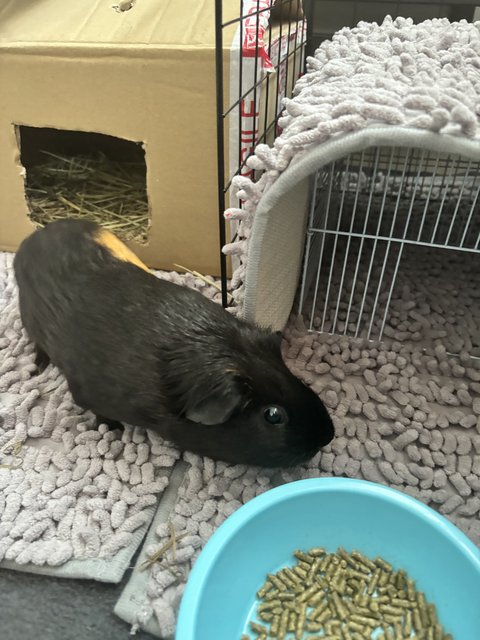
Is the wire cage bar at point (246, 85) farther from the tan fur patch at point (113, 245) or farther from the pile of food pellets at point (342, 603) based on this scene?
the pile of food pellets at point (342, 603)

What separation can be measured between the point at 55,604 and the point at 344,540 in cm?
61

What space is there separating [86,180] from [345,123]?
161 cm

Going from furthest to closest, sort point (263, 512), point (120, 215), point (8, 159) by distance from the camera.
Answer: point (120, 215)
point (8, 159)
point (263, 512)

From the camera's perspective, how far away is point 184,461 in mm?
1340

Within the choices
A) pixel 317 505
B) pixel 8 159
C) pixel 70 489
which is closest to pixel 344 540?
pixel 317 505

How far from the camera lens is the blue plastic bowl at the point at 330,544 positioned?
3.16ft

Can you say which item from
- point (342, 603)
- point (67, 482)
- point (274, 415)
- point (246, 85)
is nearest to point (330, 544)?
point (342, 603)

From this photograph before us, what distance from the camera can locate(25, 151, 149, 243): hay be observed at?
2156 millimetres

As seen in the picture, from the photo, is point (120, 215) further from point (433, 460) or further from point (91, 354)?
point (433, 460)

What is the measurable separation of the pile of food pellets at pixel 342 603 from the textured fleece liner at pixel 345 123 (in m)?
0.64

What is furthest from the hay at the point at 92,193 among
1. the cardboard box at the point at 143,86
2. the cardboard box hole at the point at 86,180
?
the cardboard box at the point at 143,86

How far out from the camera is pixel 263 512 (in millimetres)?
1043

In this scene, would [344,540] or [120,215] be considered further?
[120,215]

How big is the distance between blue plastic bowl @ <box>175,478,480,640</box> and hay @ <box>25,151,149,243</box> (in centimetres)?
128
